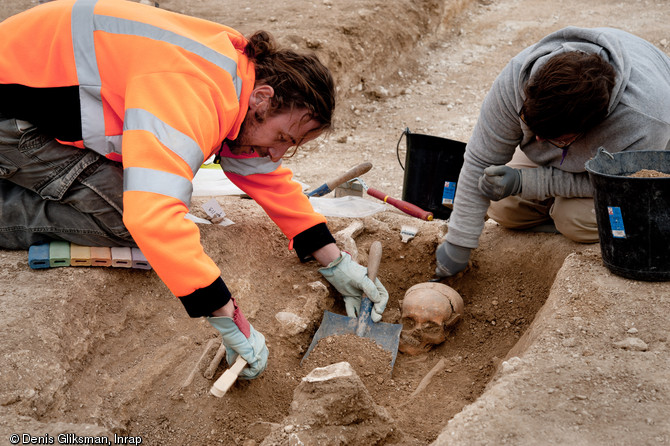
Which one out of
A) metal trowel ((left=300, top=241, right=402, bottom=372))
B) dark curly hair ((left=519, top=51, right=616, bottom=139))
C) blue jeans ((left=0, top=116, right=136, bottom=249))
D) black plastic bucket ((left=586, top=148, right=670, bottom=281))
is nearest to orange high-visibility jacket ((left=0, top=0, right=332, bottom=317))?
blue jeans ((left=0, top=116, right=136, bottom=249))

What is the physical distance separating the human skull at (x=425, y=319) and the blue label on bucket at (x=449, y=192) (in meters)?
1.33

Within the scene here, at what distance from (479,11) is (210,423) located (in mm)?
9095

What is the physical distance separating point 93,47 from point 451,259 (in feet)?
7.30

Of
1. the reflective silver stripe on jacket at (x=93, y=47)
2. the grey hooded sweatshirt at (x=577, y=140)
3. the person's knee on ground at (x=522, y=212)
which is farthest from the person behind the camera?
the person's knee on ground at (x=522, y=212)

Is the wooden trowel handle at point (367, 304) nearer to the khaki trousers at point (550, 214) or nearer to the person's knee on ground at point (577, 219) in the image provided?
the khaki trousers at point (550, 214)

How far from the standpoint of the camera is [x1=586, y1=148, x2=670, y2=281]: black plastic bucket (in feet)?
8.13

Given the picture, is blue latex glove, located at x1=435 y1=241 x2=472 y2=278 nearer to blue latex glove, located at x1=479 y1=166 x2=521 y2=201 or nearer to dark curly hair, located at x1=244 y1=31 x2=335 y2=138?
blue latex glove, located at x1=479 y1=166 x2=521 y2=201

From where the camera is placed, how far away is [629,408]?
1.93m

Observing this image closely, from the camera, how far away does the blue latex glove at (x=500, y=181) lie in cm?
313

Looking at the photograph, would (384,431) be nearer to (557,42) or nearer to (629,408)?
(629,408)

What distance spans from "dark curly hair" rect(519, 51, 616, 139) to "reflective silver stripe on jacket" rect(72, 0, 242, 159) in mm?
1344


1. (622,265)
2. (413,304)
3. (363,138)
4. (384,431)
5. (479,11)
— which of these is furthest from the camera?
(479,11)

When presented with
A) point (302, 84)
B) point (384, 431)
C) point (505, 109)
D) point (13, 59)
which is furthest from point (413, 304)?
point (13, 59)

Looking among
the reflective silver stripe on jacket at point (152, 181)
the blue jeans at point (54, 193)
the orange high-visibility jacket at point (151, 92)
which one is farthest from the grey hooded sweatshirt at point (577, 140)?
the blue jeans at point (54, 193)
